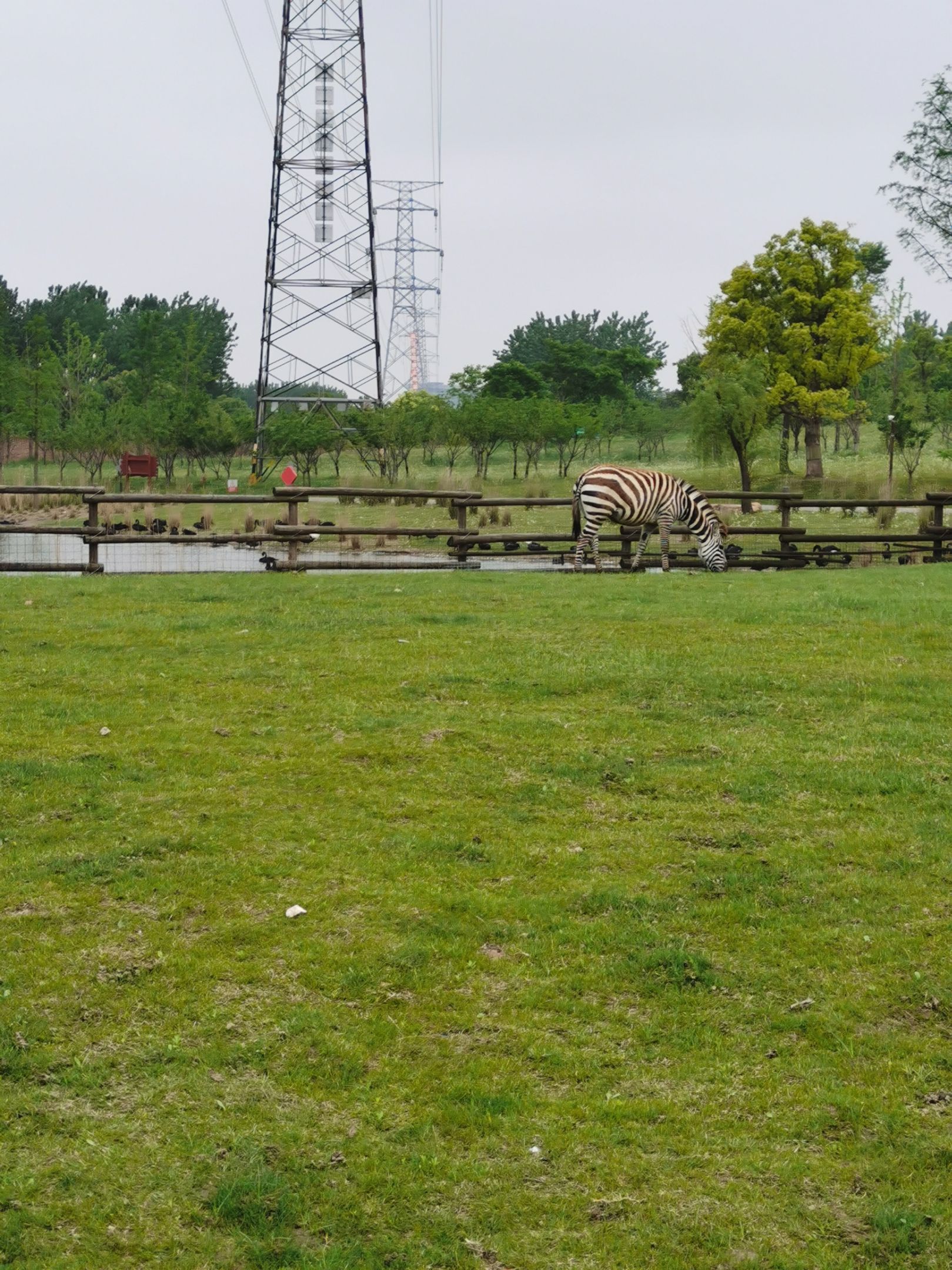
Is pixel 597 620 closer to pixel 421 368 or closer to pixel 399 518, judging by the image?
pixel 399 518

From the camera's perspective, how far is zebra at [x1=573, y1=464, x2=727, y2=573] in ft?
72.7

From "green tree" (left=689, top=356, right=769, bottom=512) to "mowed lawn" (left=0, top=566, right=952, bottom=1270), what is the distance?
40.7 meters

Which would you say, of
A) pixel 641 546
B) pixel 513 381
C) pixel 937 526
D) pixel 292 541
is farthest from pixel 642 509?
pixel 513 381

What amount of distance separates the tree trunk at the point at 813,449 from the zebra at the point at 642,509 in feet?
119

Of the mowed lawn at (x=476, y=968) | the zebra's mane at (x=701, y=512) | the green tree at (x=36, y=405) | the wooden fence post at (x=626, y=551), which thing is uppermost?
the green tree at (x=36, y=405)

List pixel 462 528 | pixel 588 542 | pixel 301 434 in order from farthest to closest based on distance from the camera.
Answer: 1. pixel 301 434
2. pixel 588 542
3. pixel 462 528

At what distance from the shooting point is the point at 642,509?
74.1ft

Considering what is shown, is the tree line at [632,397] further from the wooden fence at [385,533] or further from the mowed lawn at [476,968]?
the mowed lawn at [476,968]

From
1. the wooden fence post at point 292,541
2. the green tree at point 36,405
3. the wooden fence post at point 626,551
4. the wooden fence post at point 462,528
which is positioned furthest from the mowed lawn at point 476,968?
the green tree at point 36,405

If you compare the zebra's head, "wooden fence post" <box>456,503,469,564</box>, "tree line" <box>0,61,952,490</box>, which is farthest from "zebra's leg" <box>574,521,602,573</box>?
"tree line" <box>0,61,952,490</box>

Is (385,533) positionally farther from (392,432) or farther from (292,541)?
(392,432)

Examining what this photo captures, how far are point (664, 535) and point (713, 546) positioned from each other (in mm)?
935

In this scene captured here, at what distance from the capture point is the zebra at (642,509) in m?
22.2

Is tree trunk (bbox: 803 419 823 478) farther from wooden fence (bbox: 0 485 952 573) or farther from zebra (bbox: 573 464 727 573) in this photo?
zebra (bbox: 573 464 727 573)
